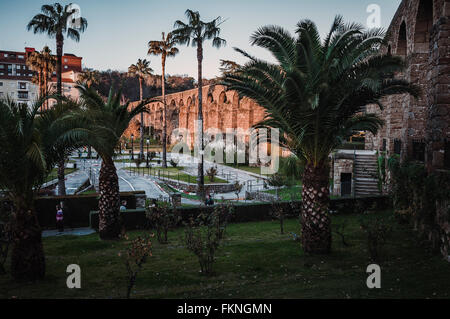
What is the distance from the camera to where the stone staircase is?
1834cm

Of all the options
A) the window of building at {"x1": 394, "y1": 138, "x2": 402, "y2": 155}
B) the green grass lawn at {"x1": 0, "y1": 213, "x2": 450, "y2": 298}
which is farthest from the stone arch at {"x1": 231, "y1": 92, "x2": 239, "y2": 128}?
the green grass lawn at {"x1": 0, "y1": 213, "x2": 450, "y2": 298}

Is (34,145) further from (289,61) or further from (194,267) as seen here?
(289,61)

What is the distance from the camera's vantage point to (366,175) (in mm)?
19156

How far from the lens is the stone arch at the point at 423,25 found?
12.7m

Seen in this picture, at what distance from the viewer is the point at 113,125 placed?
11.4 meters

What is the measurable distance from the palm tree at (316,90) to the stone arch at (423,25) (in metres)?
6.00

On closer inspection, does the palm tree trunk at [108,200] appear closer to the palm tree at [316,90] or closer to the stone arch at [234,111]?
the palm tree at [316,90]

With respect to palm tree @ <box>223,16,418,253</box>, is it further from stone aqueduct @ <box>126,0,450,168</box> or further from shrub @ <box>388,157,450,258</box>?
shrub @ <box>388,157,450,258</box>

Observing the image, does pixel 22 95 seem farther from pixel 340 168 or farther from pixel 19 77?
pixel 340 168

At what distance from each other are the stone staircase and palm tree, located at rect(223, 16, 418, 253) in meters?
10.2

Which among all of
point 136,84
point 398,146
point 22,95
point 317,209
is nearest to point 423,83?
point 398,146

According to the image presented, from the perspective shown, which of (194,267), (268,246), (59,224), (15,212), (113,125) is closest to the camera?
(15,212)
